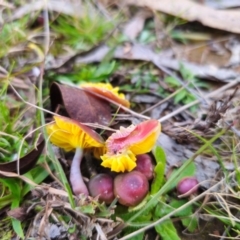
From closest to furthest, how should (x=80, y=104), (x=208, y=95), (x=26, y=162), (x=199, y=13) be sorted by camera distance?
(x=26, y=162) < (x=80, y=104) < (x=208, y=95) < (x=199, y=13)

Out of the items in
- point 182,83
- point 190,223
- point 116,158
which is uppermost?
point 116,158

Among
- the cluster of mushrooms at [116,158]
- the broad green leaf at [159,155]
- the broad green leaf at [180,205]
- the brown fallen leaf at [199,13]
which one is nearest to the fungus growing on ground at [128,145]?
the cluster of mushrooms at [116,158]

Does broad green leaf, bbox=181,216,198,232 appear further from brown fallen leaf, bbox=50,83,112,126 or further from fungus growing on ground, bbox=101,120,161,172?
brown fallen leaf, bbox=50,83,112,126

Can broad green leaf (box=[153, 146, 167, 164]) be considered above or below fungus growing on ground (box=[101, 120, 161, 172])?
below

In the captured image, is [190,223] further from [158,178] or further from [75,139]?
[75,139]

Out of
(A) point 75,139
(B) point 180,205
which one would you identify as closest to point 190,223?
(B) point 180,205

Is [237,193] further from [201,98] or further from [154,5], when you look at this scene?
[154,5]

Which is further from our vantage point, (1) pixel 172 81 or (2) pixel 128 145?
(1) pixel 172 81

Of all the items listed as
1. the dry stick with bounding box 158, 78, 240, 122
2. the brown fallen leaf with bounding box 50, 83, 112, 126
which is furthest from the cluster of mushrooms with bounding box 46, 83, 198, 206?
the dry stick with bounding box 158, 78, 240, 122
